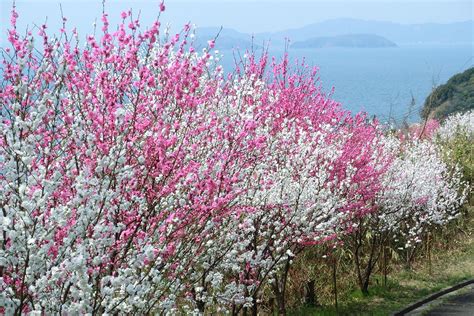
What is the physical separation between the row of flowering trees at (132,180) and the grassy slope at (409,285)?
209 centimetres

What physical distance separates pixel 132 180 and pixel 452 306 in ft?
31.6

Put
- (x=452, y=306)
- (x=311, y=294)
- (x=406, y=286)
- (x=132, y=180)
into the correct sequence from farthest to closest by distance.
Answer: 1. (x=406, y=286)
2. (x=452, y=306)
3. (x=311, y=294)
4. (x=132, y=180)

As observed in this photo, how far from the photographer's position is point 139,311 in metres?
5.66

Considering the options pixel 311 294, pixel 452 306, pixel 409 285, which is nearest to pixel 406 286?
pixel 409 285

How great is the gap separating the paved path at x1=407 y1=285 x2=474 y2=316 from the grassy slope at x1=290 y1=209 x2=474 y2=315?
39cm

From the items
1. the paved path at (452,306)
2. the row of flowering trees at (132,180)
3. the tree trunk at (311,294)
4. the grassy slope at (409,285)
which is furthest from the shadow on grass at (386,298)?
the row of flowering trees at (132,180)

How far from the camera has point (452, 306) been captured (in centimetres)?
1330

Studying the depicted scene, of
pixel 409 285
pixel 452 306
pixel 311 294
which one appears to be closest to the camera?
pixel 311 294

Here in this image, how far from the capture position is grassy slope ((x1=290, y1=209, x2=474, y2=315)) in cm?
1289

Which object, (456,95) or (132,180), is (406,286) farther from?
(456,95)

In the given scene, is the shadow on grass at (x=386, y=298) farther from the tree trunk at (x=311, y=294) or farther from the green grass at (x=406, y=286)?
the tree trunk at (x=311, y=294)

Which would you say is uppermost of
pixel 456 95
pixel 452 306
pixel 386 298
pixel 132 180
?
pixel 456 95

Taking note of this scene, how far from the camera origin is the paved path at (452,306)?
12.8 m

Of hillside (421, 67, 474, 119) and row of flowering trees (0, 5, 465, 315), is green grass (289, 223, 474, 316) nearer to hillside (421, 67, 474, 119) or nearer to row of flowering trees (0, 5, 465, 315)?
row of flowering trees (0, 5, 465, 315)
